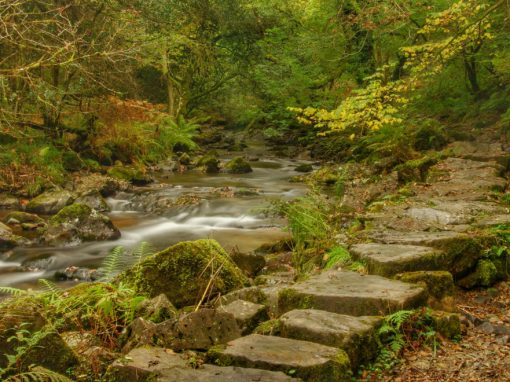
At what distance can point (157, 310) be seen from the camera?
427cm

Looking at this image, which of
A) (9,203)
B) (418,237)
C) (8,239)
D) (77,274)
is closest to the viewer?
(418,237)

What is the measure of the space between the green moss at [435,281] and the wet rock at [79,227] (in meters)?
7.38

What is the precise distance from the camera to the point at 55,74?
49.3 feet

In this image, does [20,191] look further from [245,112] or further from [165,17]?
[245,112]

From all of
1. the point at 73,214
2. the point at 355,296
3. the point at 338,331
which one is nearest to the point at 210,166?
the point at 73,214

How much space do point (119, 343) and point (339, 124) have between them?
4999mm

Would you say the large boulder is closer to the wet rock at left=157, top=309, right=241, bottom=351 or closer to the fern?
the fern

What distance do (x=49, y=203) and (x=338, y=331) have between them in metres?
10.7

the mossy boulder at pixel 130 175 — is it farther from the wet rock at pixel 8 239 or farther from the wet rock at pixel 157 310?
the wet rock at pixel 157 310

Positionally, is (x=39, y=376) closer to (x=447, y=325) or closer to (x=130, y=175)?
(x=447, y=325)

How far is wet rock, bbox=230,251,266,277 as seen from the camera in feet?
21.6

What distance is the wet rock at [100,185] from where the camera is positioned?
559 inches

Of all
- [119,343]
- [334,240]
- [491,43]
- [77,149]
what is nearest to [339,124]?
[334,240]

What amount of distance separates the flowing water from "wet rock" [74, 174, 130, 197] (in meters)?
0.36
